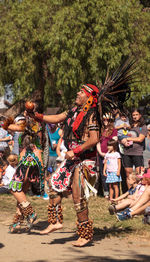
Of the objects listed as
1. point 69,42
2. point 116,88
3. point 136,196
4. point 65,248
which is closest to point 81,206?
point 65,248

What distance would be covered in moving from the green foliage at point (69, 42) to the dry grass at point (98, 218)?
27.4ft

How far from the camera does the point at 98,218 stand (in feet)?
27.7

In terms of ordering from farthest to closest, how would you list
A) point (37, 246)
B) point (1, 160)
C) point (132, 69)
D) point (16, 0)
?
1. point (16, 0)
2. point (1, 160)
3. point (132, 69)
4. point (37, 246)

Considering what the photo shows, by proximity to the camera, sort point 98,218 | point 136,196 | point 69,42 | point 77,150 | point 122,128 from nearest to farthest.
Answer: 1. point 77,150
2. point 136,196
3. point 98,218
4. point 122,128
5. point 69,42

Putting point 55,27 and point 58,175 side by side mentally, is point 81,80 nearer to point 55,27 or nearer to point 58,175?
point 55,27

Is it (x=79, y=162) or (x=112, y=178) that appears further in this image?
(x=112, y=178)

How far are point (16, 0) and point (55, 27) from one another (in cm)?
323

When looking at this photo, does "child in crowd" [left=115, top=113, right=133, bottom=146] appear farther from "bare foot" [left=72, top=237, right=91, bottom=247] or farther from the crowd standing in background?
"bare foot" [left=72, top=237, right=91, bottom=247]

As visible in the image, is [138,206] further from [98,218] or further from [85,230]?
[85,230]

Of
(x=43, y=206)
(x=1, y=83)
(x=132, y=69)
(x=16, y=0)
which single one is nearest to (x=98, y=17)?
(x=16, y=0)

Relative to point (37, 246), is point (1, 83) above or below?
above

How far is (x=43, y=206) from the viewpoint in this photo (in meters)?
Answer: 10.0

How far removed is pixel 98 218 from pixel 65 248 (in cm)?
236

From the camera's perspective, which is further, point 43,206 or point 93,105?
point 43,206
